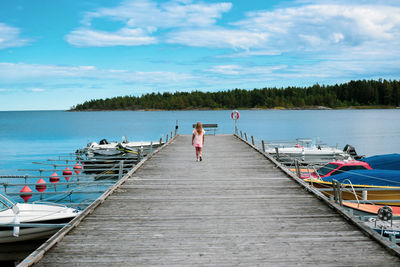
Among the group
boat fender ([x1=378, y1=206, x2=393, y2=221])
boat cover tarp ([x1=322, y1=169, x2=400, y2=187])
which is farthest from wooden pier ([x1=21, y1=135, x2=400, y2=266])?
boat cover tarp ([x1=322, y1=169, x2=400, y2=187])

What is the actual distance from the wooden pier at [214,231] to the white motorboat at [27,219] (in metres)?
2.39

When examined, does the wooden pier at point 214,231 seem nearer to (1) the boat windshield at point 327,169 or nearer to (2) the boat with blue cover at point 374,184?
(2) the boat with blue cover at point 374,184

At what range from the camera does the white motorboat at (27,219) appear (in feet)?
31.6

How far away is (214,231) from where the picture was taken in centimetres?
659

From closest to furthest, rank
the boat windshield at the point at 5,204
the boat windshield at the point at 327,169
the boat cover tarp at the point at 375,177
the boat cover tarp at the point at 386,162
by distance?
the boat windshield at the point at 5,204
the boat cover tarp at the point at 375,177
the boat windshield at the point at 327,169
the boat cover tarp at the point at 386,162

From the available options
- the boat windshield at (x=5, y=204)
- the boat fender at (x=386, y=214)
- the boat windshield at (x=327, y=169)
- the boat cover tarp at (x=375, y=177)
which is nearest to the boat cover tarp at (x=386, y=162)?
the boat windshield at (x=327, y=169)

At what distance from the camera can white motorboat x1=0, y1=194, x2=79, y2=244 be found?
962 centimetres

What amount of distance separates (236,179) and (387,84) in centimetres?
19482

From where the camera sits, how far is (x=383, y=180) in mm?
12984

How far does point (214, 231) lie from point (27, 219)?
6.56 meters

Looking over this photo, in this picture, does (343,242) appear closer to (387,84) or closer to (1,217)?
(1,217)

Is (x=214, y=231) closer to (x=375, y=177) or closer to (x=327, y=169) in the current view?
(x=375, y=177)

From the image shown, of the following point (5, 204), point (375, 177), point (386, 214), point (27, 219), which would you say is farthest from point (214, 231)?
point (375, 177)

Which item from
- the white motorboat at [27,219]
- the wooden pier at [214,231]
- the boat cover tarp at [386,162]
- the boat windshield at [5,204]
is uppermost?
the wooden pier at [214,231]
